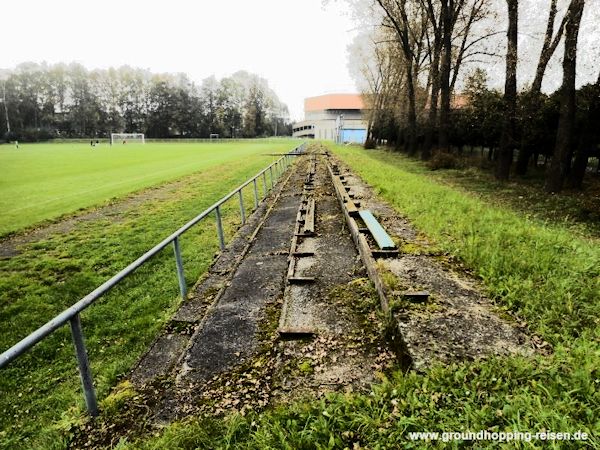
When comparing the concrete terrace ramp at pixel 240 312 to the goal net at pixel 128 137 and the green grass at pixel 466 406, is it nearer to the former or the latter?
the green grass at pixel 466 406

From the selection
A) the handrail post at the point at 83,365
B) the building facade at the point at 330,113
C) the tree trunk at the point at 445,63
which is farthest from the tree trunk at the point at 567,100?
the building facade at the point at 330,113

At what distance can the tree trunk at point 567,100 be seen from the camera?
36.2 feet

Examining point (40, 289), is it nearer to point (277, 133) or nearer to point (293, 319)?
point (293, 319)

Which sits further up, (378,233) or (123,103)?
(123,103)

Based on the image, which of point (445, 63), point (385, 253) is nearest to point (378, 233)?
point (385, 253)

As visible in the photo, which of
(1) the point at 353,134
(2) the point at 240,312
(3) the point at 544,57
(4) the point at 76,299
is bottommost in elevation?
(4) the point at 76,299

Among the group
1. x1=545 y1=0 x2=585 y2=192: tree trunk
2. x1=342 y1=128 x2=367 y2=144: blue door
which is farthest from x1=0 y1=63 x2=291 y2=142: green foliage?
x1=545 y1=0 x2=585 y2=192: tree trunk

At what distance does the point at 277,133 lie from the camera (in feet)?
397

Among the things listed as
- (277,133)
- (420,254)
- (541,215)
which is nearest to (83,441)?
(420,254)

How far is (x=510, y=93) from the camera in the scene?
48.3ft

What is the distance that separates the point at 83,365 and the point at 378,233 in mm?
5030

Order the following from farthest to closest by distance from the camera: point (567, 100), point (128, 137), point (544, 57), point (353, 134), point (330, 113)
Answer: point (330, 113) < point (353, 134) < point (128, 137) < point (544, 57) < point (567, 100)

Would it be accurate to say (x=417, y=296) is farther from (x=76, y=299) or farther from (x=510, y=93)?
(x=510, y=93)

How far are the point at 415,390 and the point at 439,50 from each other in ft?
80.6
